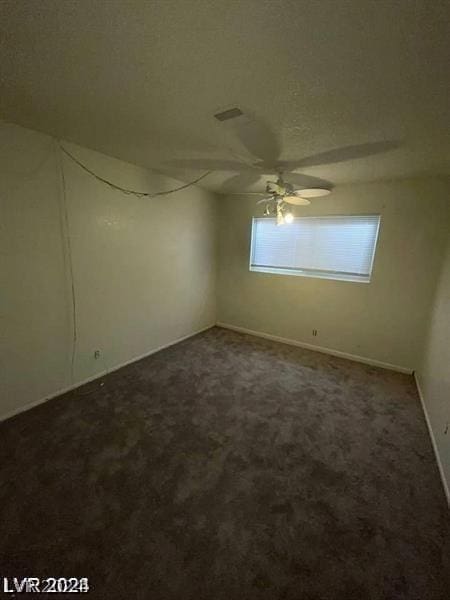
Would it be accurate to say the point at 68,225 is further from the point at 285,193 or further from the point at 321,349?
the point at 321,349

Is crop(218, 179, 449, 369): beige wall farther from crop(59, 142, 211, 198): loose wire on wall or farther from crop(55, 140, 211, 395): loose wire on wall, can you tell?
crop(55, 140, 211, 395): loose wire on wall

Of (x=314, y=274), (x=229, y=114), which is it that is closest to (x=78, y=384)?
(x=229, y=114)

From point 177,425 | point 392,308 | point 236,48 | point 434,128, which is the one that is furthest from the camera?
point 392,308

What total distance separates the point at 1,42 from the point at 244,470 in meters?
2.71

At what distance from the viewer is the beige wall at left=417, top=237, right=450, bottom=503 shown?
188 centimetres

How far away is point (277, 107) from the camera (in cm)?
157

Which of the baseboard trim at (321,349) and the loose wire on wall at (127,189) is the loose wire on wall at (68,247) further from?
the baseboard trim at (321,349)

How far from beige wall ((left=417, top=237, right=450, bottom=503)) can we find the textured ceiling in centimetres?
143

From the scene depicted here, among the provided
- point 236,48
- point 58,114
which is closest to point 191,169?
point 58,114

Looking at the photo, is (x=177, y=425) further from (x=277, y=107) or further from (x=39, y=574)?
(x=277, y=107)

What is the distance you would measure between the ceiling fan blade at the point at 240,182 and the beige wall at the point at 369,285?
0.34 m

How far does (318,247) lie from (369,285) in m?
0.87

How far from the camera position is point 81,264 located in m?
2.56

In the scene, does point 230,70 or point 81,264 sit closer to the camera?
point 230,70
